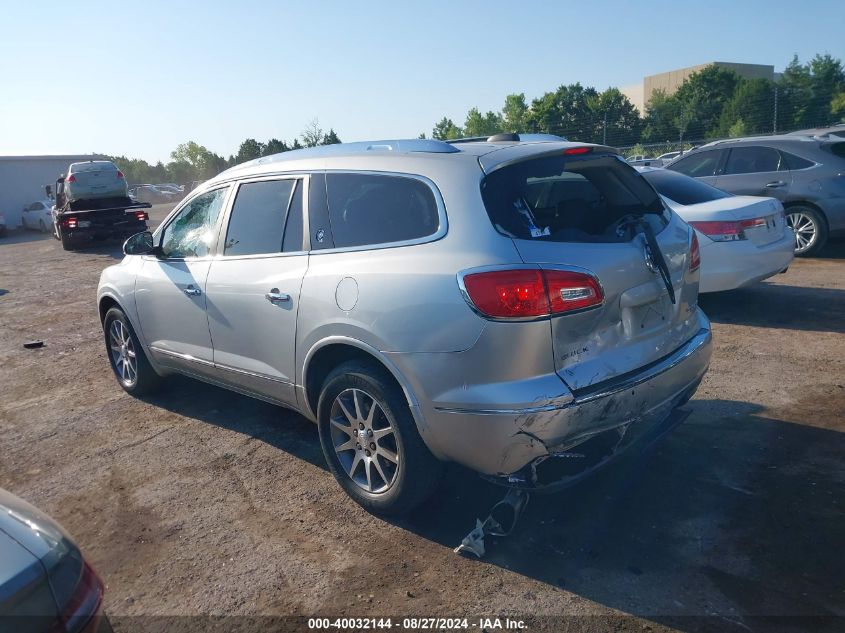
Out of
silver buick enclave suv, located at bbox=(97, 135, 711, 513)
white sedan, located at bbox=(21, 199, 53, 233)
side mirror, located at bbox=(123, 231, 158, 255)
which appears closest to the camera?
silver buick enclave suv, located at bbox=(97, 135, 711, 513)

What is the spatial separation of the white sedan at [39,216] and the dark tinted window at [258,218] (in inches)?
1169

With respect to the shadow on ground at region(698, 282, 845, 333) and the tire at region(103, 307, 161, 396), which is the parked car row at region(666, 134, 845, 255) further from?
the tire at region(103, 307, 161, 396)

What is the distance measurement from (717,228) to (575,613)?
535 cm

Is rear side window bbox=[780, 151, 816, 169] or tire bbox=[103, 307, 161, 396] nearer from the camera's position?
tire bbox=[103, 307, 161, 396]

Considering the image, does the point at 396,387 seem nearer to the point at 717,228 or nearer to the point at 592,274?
the point at 592,274

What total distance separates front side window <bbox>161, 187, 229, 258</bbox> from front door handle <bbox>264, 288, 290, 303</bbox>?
3.08 feet

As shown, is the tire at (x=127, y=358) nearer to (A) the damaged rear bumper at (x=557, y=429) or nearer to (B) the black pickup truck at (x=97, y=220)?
(A) the damaged rear bumper at (x=557, y=429)

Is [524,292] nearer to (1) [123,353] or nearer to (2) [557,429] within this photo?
(2) [557,429]

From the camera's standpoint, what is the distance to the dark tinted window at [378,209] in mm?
3648

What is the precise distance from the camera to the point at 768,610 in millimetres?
2967

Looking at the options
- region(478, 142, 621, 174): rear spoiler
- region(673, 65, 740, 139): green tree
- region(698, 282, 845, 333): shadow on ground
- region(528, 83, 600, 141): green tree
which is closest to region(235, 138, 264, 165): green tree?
region(698, 282, 845, 333): shadow on ground

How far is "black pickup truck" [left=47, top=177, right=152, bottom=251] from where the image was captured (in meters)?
20.2

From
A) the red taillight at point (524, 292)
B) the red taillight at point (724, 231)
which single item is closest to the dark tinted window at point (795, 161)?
the red taillight at point (724, 231)

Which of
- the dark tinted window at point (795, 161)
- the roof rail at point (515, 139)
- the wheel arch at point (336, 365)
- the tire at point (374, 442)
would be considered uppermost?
the roof rail at point (515, 139)
